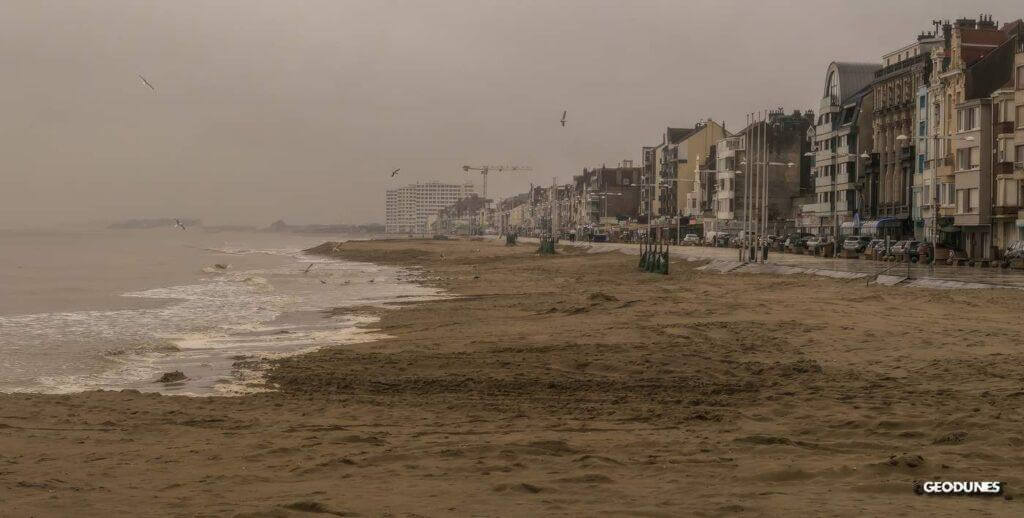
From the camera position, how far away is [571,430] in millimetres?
11266

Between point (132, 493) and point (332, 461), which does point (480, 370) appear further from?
point (132, 493)

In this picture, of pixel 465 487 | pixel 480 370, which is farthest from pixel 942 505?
pixel 480 370

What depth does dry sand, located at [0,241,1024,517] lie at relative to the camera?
824cm

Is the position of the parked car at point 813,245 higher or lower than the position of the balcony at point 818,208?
lower

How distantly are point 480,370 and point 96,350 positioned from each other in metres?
10.2

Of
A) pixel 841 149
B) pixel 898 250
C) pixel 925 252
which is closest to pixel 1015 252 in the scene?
pixel 925 252

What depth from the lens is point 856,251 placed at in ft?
209

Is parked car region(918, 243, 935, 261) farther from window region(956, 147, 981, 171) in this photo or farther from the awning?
the awning

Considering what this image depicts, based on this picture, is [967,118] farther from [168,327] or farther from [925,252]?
[168,327]

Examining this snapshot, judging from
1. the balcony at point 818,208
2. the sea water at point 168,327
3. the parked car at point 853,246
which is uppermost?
the balcony at point 818,208

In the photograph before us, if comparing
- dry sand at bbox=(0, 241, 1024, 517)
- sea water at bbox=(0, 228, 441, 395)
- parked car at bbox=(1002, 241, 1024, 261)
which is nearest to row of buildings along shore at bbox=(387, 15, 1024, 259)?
parked car at bbox=(1002, 241, 1024, 261)

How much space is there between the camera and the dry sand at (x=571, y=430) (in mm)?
8242

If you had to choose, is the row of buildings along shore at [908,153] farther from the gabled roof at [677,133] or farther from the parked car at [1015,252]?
the gabled roof at [677,133]

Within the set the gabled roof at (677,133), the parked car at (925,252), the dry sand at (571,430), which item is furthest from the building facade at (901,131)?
the gabled roof at (677,133)
